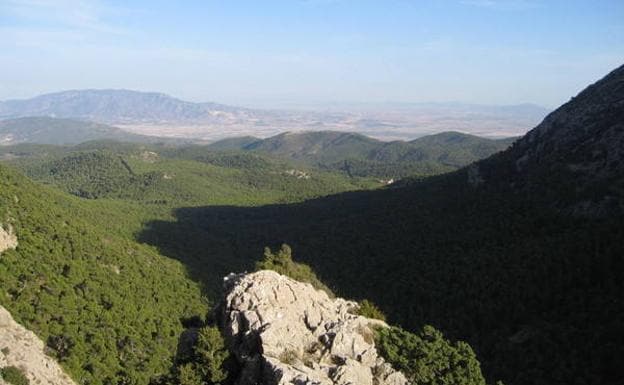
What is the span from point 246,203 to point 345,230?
69321 mm

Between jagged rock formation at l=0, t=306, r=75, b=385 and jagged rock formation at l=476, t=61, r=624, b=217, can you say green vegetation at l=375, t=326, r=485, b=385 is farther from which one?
jagged rock formation at l=476, t=61, r=624, b=217

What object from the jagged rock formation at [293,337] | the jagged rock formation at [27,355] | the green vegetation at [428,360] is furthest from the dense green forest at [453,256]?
the jagged rock formation at [27,355]

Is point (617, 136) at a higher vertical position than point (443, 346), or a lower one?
higher

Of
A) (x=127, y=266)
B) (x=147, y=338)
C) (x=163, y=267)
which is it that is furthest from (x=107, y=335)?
(x=163, y=267)

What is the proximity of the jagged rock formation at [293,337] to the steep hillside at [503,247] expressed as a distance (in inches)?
847

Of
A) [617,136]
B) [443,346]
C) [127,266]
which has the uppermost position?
[617,136]

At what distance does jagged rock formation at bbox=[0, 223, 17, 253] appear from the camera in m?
66.7

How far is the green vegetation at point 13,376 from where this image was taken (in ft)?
160

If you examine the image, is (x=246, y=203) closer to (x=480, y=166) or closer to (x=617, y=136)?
(x=480, y=166)

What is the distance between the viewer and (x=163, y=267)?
8594cm

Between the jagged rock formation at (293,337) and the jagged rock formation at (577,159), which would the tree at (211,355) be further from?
the jagged rock formation at (577,159)

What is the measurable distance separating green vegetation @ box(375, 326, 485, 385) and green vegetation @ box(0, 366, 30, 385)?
34.7m

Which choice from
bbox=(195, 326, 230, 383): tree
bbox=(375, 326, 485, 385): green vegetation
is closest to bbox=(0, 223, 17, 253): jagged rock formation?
bbox=(195, 326, 230, 383): tree

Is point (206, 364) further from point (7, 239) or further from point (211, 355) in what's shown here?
point (7, 239)
